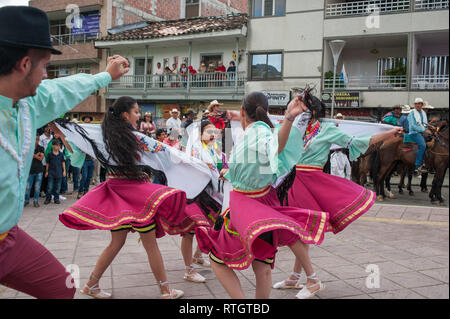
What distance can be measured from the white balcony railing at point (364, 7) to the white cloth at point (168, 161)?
13.7 metres

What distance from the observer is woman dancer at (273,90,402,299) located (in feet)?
12.1

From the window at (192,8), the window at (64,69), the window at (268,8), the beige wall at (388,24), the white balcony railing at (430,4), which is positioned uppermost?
the window at (192,8)

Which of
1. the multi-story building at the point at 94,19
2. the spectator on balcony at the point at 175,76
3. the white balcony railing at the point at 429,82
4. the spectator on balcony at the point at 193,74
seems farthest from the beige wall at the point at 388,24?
the spectator on balcony at the point at 175,76

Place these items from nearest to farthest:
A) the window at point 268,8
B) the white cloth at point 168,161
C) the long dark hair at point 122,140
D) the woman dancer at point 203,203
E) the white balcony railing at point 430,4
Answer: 1. the long dark hair at point 122,140
2. the white cloth at point 168,161
3. the woman dancer at point 203,203
4. the white balcony railing at point 430,4
5. the window at point 268,8

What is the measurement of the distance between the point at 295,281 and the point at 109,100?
21.1m

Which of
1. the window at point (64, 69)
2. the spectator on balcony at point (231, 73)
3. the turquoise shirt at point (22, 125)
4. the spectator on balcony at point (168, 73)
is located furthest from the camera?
the window at point (64, 69)

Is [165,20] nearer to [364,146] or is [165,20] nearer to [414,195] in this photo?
[414,195]

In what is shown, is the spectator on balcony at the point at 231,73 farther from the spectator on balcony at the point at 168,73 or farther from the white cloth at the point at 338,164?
the white cloth at the point at 338,164

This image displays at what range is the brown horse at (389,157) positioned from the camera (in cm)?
1041

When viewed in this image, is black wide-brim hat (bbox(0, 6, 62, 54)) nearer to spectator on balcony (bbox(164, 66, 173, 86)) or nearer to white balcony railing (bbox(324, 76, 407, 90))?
white balcony railing (bbox(324, 76, 407, 90))

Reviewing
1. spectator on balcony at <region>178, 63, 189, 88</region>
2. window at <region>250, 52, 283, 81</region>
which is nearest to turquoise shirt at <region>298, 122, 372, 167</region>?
window at <region>250, 52, 283, 81</region>

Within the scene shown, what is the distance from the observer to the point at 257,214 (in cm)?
274

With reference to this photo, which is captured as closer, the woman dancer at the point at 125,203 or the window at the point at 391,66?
the woman dancer at the point at 125,203

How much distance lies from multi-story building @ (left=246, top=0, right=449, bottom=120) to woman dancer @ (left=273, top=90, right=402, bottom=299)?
1252 centimetres
